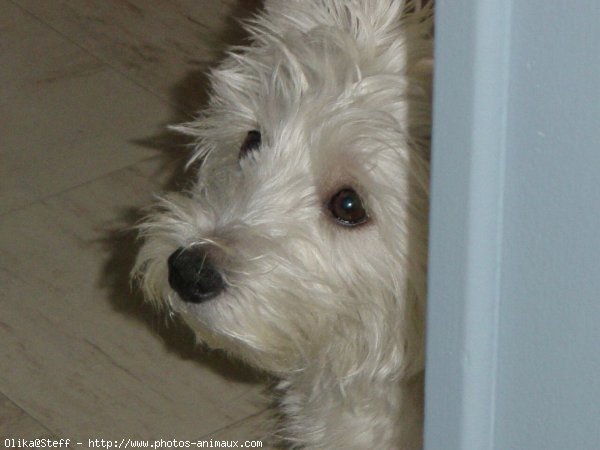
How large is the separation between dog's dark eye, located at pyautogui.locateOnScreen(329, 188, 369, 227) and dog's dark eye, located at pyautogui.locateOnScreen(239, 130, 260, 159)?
0.68 feet

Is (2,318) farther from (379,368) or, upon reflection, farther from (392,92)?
(392,92)

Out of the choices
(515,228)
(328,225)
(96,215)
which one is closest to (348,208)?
(328,225)

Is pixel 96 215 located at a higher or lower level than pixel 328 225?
lower

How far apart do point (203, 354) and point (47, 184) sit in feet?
2.22

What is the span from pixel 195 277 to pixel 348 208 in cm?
24

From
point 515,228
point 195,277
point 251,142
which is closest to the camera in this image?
point 515,228

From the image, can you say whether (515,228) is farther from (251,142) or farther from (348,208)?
(251,142)

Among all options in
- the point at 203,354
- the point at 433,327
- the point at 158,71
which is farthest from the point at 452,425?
the point at 158,71

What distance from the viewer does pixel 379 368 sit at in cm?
164

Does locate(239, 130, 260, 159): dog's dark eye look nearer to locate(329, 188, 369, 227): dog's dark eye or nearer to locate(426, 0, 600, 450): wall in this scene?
locate(329, 188, 369, 227): dog's dark eye

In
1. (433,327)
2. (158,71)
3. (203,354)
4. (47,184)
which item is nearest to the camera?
(433,327)

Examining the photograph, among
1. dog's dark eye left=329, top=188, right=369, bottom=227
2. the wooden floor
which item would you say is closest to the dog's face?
dog's dark eye left=329, top=188, right=369, bottom=227

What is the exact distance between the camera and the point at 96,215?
8.48 feet

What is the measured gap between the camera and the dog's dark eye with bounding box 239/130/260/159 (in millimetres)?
1723
